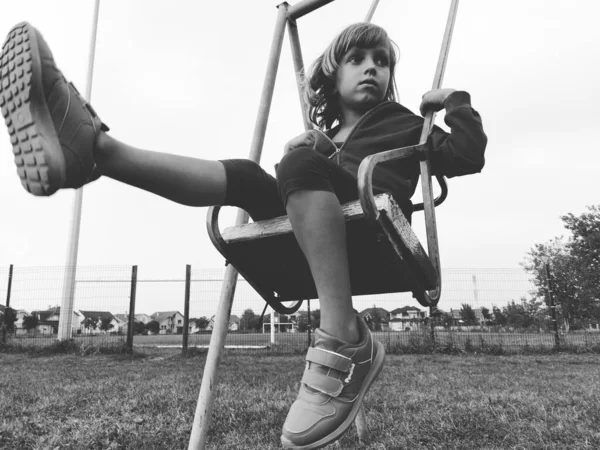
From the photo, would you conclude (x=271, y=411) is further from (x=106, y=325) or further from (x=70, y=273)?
(x=70, y=273)

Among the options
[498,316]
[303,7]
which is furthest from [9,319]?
[498,316]

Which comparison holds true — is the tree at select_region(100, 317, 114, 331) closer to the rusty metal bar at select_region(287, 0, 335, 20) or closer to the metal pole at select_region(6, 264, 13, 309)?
the metal pole at select_region(6, 264, 13, 309)

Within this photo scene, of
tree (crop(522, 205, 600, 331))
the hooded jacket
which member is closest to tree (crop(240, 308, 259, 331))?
the hooded jacket

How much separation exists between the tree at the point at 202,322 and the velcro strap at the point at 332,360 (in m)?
8.16

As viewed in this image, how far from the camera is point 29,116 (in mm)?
958

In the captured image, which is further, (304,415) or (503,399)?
(503,399)

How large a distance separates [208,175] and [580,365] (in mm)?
6487

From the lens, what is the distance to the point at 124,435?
7.09 feet

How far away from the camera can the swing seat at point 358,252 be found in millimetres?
1121

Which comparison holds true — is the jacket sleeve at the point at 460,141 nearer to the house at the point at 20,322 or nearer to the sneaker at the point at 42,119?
the sneaker at the point at 42,119

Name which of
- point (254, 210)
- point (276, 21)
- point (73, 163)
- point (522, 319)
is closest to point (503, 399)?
point (254, 210)

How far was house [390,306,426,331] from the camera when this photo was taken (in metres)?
8.09

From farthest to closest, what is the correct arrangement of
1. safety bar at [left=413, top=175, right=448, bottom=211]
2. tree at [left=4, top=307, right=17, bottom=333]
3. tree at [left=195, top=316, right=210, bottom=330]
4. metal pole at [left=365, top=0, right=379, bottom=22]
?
tree at [left=195, top=316, right=210, bottom=330]
tree at [left=4, top=307, right=17, bottom=333]
metal pole at [left=365, top=0, right=379, bottom=22]
safety bar at [left=413, top=175, right=448, bottom=211]

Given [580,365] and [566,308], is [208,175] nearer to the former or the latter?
[580,365]
